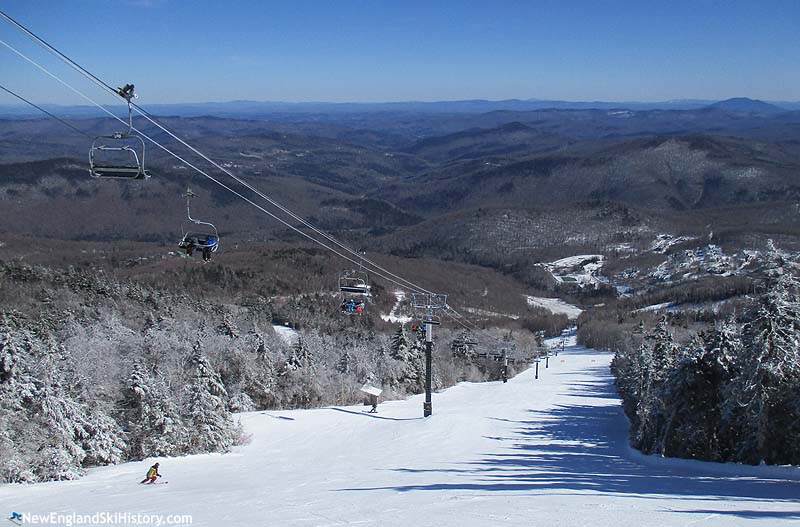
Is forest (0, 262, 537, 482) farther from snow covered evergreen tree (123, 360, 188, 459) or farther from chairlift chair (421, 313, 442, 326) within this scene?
chairlift chair (421, 313, 442, 326)

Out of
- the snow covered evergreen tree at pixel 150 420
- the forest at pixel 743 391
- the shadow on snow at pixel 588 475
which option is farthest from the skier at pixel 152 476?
the forest at pixel 743 391

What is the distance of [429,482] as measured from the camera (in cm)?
1912

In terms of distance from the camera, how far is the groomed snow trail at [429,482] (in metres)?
14.0

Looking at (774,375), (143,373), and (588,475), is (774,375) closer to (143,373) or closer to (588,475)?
(588,475)

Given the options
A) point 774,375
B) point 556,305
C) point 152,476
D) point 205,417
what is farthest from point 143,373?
point 556,305

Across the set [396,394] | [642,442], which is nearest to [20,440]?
[642,442]

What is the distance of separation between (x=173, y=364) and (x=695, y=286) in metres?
153

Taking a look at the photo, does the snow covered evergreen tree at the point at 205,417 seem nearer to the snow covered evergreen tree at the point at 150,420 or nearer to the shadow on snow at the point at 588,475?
the snow covered evergreen tree at the point at 150,420

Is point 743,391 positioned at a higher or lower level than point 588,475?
higher

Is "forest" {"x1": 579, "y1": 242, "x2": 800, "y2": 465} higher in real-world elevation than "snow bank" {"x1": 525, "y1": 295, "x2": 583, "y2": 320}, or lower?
higher

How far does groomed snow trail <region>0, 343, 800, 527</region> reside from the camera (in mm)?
14023

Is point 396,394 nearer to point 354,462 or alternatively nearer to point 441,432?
point 441,432

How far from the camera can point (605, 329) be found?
125688 mm

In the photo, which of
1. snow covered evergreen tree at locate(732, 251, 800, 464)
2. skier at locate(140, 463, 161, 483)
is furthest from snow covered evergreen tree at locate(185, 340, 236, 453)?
snow covered evergreen tree at locate(732, 251, 800, 464)
